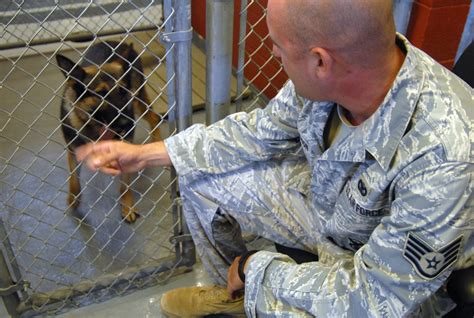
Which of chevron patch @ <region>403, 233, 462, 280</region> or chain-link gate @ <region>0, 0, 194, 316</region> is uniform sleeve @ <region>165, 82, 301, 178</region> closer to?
chain-link gate @ <region>0, 0, 194, 316</region>

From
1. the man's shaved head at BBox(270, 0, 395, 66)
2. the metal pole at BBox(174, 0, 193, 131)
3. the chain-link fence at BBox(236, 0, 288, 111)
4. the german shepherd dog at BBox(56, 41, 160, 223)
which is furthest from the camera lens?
the chain-link fence at BBox(236, 0, 288, 111)

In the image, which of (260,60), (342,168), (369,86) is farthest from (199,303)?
(260,60)

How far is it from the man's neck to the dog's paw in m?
1.34

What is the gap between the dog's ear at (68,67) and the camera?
6.07ft

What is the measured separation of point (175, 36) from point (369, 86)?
611 millimetres

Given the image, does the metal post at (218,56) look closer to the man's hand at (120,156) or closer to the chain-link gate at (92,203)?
the chain-link gate at (92,203)

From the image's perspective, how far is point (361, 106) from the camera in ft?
3.75

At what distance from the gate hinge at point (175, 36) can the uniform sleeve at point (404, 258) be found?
745 millimetres

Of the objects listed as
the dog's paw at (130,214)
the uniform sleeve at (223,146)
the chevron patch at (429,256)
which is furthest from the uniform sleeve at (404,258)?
the dog's paw at (130,214)

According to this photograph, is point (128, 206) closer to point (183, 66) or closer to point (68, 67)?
point (68, 67)

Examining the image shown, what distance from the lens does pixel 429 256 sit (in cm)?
99

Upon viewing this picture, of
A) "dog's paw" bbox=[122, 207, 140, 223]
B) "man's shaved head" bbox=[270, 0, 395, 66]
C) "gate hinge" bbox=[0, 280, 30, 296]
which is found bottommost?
"gate hinge" bbox=[0, 280, 30, 296]

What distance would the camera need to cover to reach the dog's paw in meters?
2.21

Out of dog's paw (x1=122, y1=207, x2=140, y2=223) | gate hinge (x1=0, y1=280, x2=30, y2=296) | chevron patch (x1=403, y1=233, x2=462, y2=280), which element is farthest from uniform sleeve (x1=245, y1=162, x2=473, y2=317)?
dog's paw (x1=122, y1=207, x2=140, y2=223)
